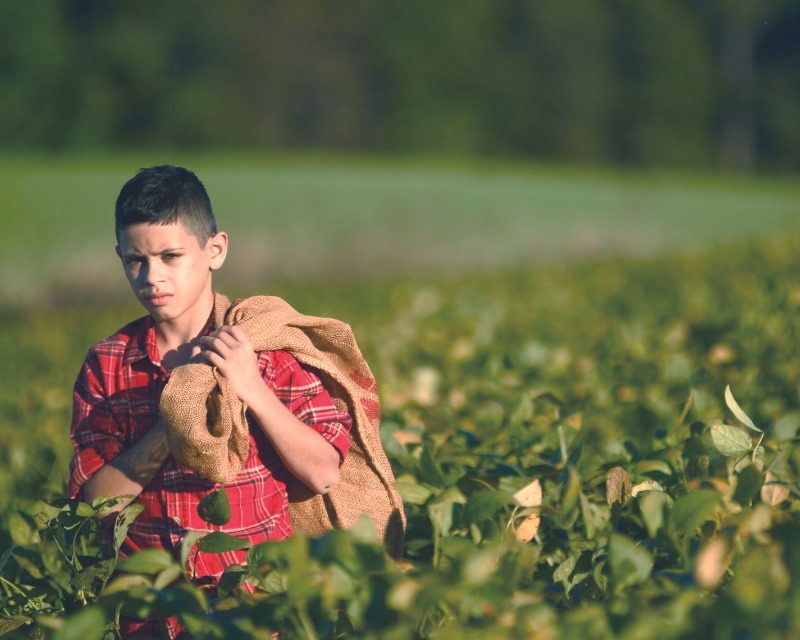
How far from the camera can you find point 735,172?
36.8m

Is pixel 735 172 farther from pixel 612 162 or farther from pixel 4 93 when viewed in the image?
pixel 4 93

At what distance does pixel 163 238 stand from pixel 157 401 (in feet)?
1.09

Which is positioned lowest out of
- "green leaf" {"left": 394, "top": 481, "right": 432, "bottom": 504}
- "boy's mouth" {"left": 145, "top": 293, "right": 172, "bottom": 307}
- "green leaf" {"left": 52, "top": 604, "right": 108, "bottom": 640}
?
"green leaf" {"left": 394, "top": 481, "right": 432, "bottom": 504}

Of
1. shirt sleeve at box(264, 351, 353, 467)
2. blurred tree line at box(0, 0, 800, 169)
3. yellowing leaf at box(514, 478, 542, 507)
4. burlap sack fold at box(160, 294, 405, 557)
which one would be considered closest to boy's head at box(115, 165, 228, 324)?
burlap sack fold at box(160, 294, 405, 557)

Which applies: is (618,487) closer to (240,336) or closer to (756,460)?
(756,460)

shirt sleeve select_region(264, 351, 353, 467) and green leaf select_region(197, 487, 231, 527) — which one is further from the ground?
shirt sleeve select_region(264, 351, 353, 467)

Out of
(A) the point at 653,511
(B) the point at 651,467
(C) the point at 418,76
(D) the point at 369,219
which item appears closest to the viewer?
(A) the point at 653,511

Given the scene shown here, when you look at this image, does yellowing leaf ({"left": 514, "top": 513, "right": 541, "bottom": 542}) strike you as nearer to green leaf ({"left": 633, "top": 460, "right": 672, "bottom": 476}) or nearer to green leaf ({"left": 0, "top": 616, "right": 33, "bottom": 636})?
green leaf ({"left": 633, "top": 460, "right": 672, "bottom": 476})

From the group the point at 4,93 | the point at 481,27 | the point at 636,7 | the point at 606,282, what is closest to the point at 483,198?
the point at 606,282

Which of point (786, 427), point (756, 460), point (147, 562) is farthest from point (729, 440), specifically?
point (147, 562)

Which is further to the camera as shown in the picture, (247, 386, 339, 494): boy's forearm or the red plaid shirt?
the red plaid shirt

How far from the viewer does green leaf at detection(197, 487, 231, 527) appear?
1.18 m

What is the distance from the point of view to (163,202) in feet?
4.54

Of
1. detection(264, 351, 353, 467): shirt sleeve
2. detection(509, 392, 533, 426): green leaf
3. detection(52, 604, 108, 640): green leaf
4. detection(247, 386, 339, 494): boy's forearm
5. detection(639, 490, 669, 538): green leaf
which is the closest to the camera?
detection(52, 604, 108, 640): green leaf
